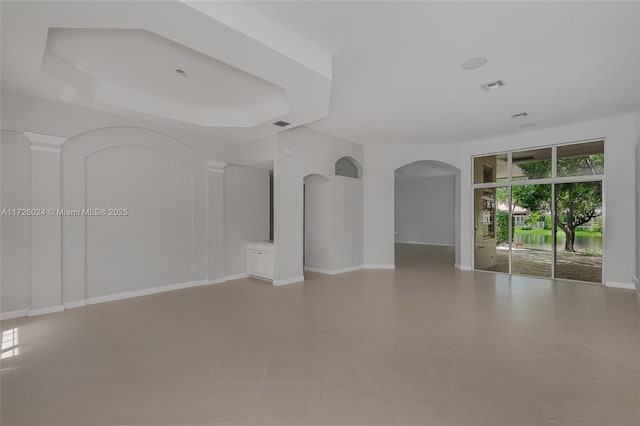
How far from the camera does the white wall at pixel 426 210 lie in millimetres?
13711

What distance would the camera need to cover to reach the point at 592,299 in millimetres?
5066

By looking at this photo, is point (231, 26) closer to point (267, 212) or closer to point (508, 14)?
point (508, 14)

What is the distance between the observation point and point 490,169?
765cm

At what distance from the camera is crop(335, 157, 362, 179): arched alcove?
8.05 metres

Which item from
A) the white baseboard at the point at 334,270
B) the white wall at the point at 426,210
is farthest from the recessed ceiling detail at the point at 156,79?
the white wall at the point at 426,210

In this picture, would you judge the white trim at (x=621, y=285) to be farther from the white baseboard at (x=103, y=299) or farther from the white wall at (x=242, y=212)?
the white baseboard at (x=103, y=299)

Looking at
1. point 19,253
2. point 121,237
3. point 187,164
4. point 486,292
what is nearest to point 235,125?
point 187,164

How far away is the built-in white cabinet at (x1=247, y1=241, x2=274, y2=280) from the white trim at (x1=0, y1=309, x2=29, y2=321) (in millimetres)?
3577

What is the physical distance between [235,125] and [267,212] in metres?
2.34

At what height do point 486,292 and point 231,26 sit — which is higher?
point 231,26

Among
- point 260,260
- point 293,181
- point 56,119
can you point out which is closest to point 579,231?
point 293,181

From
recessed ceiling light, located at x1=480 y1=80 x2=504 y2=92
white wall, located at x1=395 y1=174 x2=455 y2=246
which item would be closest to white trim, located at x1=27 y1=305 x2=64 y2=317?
recessed ceiling light, located at x1=480 y1=80 x2=504 y2=92

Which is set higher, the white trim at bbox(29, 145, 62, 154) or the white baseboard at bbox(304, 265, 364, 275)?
the white trim at bbox(29, 145, 62, 154)

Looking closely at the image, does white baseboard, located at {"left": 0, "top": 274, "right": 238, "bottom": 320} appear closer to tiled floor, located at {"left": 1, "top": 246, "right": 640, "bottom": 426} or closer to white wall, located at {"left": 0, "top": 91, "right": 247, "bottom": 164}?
tiled floor, located at {"left": 1, "top": 246, "right": 640, "bottom": 426}
